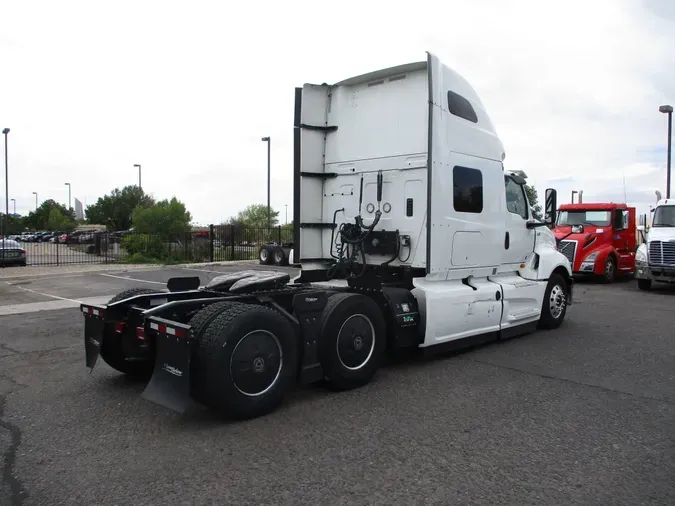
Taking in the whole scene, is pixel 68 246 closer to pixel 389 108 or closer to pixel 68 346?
pixel 68 346

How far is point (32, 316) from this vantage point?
10.4 metres

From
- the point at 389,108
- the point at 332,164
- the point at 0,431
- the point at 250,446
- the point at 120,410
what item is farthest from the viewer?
the point at 332,164

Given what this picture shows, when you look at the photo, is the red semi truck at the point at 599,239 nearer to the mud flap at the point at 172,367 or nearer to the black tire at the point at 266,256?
the black tire at the point at 266,256

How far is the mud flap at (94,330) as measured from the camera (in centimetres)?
536

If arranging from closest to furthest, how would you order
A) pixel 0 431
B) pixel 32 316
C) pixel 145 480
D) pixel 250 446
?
pixel 145 480
pixel 250 446
pixel 0 431
pixel 32 316

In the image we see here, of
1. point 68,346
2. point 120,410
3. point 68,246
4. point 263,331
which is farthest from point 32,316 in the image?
point 68,246

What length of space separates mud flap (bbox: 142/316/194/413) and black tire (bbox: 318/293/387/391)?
145cm

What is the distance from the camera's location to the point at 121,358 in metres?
5.72

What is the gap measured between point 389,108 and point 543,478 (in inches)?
192

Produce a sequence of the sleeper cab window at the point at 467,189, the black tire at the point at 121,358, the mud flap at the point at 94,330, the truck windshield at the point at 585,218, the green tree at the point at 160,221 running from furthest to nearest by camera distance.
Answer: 1. the green tree at the point at 160,221
2. the truck windshield at the point at 585,218
3. the sleeper cab window at the point at 467,189
4. the black tire at the point at 121,358
5. the mud flap at the point at 94,330

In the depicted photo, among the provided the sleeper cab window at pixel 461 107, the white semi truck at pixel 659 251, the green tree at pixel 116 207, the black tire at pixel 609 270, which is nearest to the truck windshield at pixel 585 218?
the black tire at pixel 609 270

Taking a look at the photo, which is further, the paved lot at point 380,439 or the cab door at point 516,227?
the cab door at point 516,227

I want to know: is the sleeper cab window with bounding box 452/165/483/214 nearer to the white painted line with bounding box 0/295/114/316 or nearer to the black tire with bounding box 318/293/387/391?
the black tire with bounding box 318/293/387/391

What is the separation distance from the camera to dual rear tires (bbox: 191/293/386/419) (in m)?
4.42
